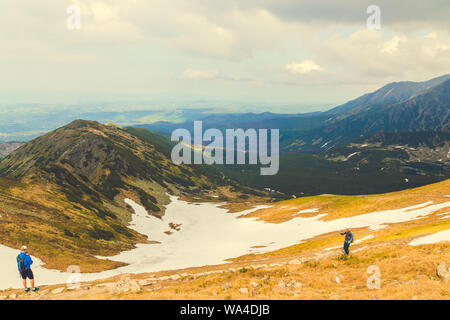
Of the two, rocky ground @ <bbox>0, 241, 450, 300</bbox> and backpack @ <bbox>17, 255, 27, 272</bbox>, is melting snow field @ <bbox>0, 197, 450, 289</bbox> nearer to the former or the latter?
backpack @ <bbox>17, 255, 27, 272</bbox>

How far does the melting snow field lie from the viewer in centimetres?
4641

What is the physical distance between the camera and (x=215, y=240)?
9538 cm

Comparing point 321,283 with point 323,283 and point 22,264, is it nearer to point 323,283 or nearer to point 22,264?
point 323,283

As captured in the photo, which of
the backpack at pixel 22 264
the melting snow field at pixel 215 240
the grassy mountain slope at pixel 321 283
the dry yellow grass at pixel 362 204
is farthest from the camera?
the dry yellow grass at pixel 362 204

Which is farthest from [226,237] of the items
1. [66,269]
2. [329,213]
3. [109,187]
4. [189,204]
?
[109,187]

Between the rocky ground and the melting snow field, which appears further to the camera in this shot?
the melting snow field

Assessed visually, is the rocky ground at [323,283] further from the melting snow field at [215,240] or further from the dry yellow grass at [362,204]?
the dry yellow grass at [362,204]

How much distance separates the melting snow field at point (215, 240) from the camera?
46.4 meters

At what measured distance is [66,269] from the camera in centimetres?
4850

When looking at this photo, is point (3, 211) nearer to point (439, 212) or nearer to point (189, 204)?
point (439, 212)

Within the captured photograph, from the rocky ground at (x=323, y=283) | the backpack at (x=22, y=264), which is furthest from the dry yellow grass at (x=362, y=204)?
the backpack at (x=22, y=264)

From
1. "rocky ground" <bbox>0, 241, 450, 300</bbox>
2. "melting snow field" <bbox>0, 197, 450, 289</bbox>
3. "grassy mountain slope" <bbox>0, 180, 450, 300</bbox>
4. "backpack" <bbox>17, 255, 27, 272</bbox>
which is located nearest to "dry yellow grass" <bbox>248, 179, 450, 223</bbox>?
"melting snow field" <bbox>0, 197, 450, 289</bbox>

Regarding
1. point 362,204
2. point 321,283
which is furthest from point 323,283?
point 362,204
